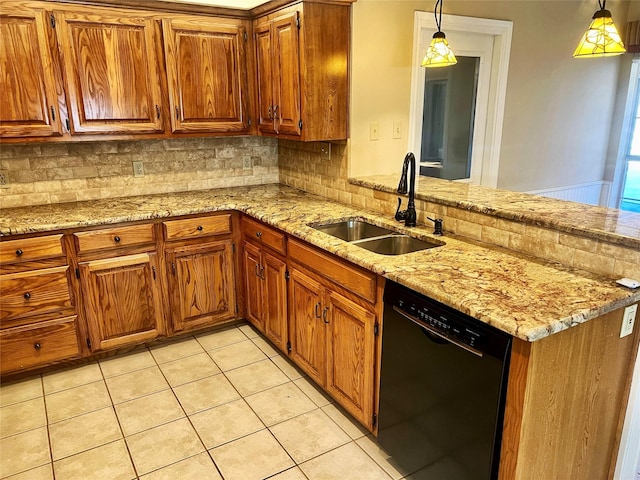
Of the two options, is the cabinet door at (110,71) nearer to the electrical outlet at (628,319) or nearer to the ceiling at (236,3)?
the ceiling at (236,3)

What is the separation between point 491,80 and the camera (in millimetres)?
3682

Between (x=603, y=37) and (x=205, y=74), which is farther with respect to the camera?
(x=205, y=74)

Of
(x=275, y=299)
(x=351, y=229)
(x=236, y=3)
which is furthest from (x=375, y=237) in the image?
(x=236, y=3)

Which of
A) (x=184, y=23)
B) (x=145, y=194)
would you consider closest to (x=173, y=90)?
(x=184, y=23)

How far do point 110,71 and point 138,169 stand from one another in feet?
2.35

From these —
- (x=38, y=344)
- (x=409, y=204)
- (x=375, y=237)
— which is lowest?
(x=38, y=344)

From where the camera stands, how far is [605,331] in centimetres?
160

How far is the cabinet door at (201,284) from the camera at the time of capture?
305 cm

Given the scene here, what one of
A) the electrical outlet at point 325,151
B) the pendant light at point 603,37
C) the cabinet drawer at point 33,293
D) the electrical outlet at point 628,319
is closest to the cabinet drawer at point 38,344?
the cabinet drawer at point 33,293

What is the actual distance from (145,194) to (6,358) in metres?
1.35

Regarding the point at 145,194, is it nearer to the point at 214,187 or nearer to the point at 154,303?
the point at 214,187

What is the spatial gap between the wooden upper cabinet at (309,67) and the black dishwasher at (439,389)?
4.52ft

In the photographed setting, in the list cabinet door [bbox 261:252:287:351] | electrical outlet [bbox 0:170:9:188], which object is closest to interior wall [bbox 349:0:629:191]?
cabinet door [bbox 261:252:287:351]

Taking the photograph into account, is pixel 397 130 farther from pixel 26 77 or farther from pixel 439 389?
pixel 26 77
